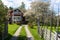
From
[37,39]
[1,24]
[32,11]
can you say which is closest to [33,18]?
[32,11]

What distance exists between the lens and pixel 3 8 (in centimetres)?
1802

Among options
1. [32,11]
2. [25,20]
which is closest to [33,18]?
[32,11]

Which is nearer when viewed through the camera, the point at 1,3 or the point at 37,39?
the point at 1,3

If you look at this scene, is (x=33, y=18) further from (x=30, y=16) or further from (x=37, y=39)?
(x=37, y=39)

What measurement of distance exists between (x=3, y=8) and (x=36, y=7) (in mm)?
46698

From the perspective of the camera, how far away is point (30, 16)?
227 ft

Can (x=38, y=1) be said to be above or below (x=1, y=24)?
above

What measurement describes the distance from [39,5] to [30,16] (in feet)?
22.8

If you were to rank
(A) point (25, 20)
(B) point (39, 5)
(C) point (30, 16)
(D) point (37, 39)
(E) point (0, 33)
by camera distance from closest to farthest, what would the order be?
(E) point (0, 33) < (D) point (37, 39) < (B) point (39, 5) < (C) point (30, 16) < (A) point (25, 20)

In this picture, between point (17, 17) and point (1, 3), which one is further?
point (17, 17)

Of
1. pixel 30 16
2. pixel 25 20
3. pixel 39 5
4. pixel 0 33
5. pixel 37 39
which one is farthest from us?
pixel 25 20

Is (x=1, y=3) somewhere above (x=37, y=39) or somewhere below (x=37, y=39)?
above

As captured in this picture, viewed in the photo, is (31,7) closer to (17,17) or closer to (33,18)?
(33,18)

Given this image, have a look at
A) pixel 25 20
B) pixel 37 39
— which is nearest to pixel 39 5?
pixel 25 20
